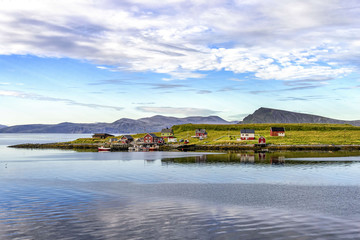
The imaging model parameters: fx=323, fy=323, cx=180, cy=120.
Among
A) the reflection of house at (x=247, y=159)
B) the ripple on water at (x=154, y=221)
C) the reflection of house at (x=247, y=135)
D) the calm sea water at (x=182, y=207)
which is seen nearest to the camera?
the ripple on water at (x=154, y=221)

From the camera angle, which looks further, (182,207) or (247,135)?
(247,135)

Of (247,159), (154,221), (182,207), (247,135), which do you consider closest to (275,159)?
(247,159)

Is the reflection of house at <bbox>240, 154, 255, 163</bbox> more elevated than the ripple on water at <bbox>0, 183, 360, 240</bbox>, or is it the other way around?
the reflection of house at <bbox>240, 154, 255, 163</bbox>

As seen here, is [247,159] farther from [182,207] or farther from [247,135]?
[182,207]

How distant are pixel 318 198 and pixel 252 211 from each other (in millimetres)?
11424

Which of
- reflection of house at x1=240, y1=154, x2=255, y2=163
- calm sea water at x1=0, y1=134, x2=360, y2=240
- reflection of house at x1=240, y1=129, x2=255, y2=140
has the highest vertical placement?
reflection of house at x1=240, y1=129, x2=255, y2=140

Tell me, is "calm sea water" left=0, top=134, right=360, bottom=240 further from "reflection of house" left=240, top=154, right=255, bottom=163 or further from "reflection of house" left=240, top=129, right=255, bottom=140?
"reflection of house" left=240, top=129, right=255, bottom=140

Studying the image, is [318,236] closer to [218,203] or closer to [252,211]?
[252,211]

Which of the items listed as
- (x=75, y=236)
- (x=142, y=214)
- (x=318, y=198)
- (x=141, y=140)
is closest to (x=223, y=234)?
(x=142, y=214)

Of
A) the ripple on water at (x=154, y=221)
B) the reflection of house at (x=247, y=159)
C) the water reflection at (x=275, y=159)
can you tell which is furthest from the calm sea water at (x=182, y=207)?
the reflection of house at (x=247, y=159)

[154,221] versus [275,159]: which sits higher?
[275,159]

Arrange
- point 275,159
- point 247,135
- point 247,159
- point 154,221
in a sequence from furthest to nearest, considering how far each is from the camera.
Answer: point 247,135 < point 247,159 < point 275,159 < point 154,221

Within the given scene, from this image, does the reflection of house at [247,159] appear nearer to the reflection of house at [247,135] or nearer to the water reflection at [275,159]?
the water reflection at [275,159]

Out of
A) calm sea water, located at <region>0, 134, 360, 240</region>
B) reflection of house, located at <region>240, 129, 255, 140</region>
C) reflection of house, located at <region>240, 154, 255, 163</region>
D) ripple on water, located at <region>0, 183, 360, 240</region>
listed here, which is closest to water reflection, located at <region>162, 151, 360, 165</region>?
reflection of house, located at <region>240, 154, 255, 163</region>
